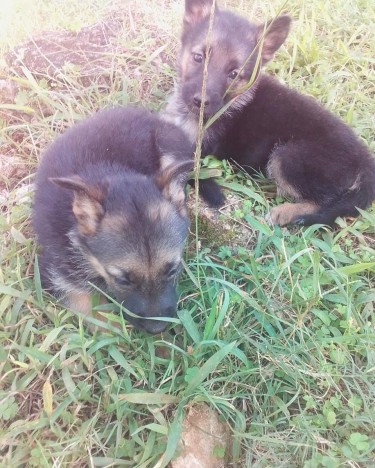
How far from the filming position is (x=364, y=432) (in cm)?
276

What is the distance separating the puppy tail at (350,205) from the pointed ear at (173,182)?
1.19 meters

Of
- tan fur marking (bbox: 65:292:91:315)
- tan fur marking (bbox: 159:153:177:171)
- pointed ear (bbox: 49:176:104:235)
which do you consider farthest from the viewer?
tan fur marking (bbox: 159:153:177:171)

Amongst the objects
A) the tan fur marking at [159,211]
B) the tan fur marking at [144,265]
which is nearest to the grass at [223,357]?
the tan fur marking at [144,265]

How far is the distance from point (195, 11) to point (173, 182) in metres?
2.41

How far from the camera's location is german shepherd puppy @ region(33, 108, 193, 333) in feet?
9.09

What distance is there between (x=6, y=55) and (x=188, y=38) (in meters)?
1.93

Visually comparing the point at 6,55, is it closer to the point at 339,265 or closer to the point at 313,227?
the point at 313,227

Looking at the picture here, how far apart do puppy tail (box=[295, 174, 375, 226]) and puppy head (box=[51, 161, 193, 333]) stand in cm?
136

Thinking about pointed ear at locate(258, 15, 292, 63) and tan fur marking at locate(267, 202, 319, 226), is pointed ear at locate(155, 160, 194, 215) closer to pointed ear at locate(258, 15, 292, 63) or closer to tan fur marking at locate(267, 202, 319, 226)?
tan fur marking at locate(267, 202, 319, 226)

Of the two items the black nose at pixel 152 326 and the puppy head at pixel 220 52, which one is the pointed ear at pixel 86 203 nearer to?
the black nose at pixel 152 326

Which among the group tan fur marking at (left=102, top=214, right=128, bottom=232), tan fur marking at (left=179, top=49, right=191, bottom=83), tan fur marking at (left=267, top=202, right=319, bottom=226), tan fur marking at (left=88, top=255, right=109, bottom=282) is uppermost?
tan fur marking at (left=179, top=49, right=191, bottom=83)

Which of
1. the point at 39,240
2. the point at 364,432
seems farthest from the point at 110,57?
the point at 364,432

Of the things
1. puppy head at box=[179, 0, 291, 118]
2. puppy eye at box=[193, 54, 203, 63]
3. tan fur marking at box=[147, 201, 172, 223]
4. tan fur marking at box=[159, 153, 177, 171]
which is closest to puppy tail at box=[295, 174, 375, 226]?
tan fur marking at box=[159, 153, 177, 171]

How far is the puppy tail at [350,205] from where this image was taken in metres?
3.80
